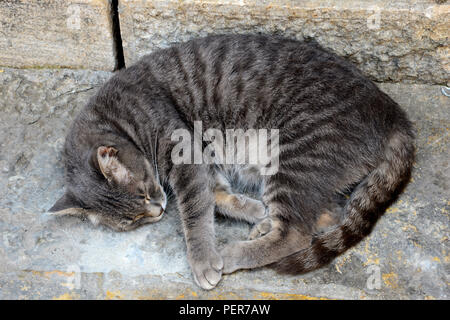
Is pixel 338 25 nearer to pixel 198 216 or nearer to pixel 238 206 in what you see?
pixel 238 206

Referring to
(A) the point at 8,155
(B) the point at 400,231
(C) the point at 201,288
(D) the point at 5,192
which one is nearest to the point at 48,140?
(A) the point at 8,155

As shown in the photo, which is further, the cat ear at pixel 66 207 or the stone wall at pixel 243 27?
the stone wall at pixel 243 27

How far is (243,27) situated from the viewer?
8.79ft

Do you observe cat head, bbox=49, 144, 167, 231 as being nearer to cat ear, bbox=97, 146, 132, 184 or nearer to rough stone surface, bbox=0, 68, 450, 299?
cat ear, bbox=97, 146, 132, 184

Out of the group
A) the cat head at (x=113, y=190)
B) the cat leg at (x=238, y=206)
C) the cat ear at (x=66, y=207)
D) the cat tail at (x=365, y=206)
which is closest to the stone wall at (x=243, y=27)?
the cat tail at (x=365, y=206)

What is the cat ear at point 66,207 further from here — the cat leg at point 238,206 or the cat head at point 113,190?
the cat leg at point 238,206

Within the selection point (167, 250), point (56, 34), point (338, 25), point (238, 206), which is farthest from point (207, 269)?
point (56, 34)

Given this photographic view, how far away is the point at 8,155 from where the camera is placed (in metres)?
2.64

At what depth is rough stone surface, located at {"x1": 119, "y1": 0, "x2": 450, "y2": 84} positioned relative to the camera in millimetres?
2539

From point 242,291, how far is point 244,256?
0.16 m

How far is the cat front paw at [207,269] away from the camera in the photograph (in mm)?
2131

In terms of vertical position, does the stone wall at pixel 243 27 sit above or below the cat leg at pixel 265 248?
above

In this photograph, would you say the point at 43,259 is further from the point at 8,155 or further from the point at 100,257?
the point at 8,155

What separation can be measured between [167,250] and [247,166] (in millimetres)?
618
